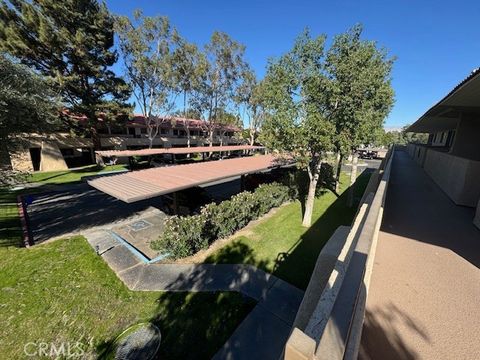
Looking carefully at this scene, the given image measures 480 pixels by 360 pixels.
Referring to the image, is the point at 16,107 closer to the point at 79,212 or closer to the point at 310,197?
the point at 79,212

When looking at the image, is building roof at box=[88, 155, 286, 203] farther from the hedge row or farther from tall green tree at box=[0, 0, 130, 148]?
tall green tree at box=[0, 0, 130, 148]

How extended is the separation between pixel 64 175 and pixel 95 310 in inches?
888

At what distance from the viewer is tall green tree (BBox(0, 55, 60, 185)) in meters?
7.94

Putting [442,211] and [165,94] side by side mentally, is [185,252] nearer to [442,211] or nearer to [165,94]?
[442,211]

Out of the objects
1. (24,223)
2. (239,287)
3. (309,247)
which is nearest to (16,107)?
(24,223)

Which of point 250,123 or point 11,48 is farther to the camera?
point 250,123

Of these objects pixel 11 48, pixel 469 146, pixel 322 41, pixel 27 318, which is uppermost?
pixel 11 48

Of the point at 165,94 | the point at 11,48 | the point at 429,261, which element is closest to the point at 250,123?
the point at 165,94

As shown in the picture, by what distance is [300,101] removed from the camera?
930cm

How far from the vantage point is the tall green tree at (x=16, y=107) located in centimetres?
794

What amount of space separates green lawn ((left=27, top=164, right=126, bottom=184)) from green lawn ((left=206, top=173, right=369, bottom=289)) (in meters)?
19.4

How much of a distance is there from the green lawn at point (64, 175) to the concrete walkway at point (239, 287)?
52.7 feet

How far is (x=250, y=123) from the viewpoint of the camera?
38156 mm

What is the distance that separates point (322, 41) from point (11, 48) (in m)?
28.7
